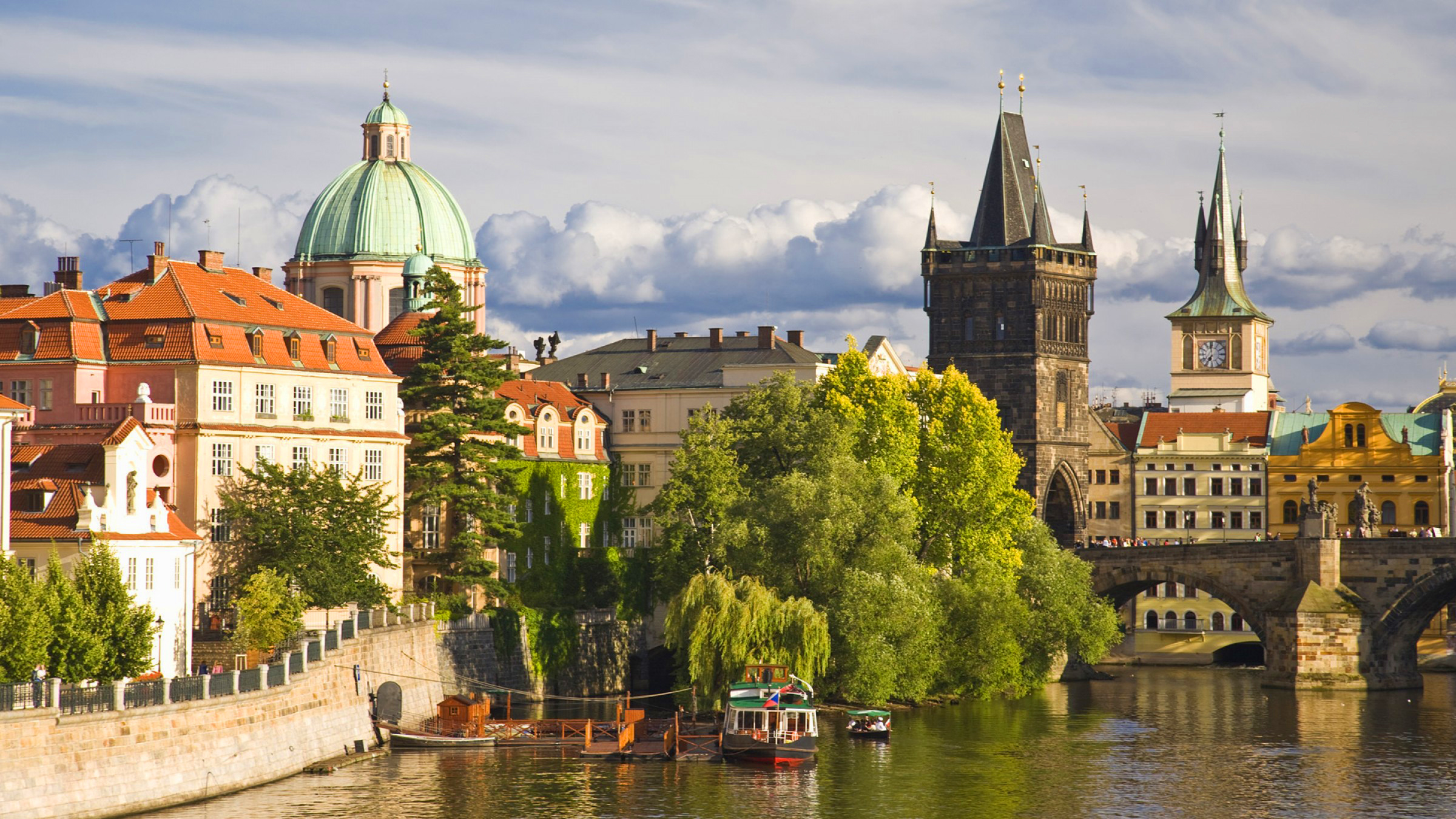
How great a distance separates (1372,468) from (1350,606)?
32.0m

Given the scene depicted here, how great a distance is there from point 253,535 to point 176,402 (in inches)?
232

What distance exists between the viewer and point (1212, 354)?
168250 mm

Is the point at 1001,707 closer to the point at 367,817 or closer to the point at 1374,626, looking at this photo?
the point at 1374,626

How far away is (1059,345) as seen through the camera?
143125 mm

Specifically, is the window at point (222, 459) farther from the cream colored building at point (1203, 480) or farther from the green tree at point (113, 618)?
the cream colored building at point (1203, 480)

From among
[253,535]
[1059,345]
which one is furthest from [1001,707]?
[1059,345]

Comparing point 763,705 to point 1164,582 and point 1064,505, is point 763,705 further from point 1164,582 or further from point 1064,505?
point 1064,505

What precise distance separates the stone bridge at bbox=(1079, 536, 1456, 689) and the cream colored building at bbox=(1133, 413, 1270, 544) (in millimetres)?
30730

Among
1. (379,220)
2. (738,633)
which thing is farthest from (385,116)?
(738,633)

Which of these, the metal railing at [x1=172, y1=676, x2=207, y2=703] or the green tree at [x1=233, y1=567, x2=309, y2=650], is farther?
the green tree at [x1=233, y1=567, x2=309, y2=650]

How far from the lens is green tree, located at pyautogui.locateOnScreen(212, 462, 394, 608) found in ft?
269

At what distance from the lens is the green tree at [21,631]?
58531 millimetres

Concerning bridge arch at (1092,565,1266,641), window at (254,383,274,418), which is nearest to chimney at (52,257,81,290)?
window at (254,383,274,418)

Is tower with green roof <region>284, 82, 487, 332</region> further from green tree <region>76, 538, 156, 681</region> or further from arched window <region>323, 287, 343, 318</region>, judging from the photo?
green tree <region>76, 538, 156, 681</region>
